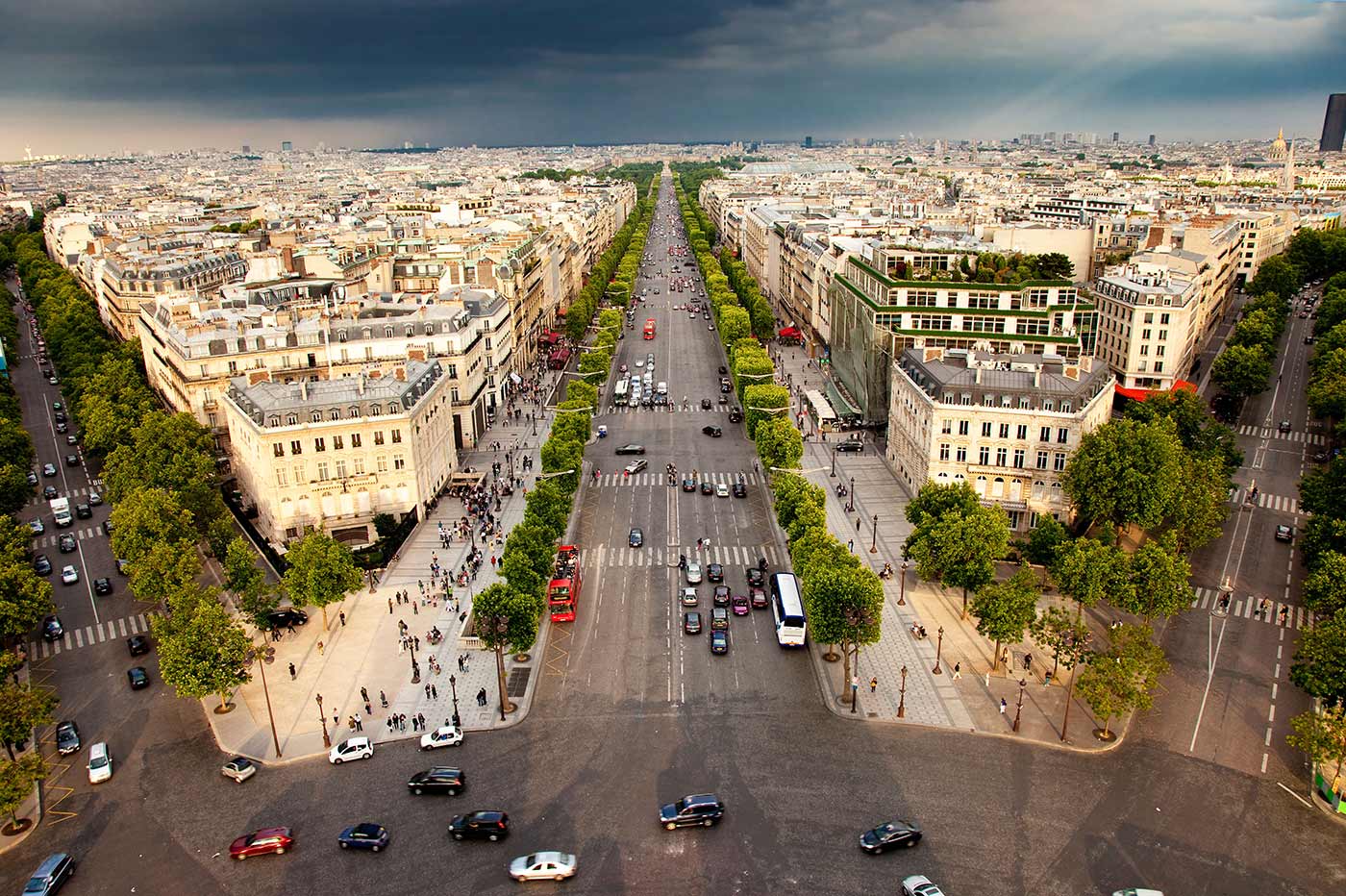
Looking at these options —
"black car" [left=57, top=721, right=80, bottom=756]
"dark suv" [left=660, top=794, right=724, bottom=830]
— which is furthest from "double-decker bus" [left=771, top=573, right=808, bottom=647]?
"black car" [left=57, top=721, right=80, bottom=756]

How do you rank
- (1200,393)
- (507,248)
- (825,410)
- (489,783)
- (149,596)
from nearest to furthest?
1. (489,783)
2. (149,596)
3. (825,410)
4. (1200,393)
5. (507,248)

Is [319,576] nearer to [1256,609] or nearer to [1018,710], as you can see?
[1018,710]

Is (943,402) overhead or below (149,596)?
overhead

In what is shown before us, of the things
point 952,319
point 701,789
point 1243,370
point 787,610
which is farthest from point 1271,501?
point 701,789

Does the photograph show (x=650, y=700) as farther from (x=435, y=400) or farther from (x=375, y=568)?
(x=435, y=400)

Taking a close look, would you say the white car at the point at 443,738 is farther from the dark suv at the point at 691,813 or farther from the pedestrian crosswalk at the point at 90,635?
the pedestrian crosswalk at the point at 90,635

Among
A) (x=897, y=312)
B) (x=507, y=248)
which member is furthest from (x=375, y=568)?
(x=507, y=248)
